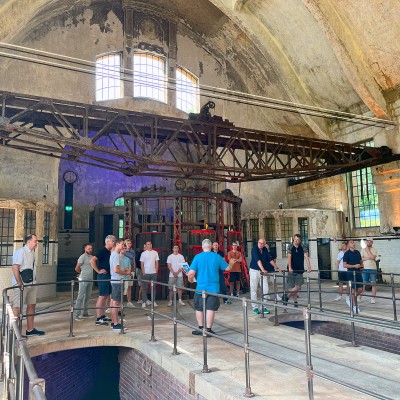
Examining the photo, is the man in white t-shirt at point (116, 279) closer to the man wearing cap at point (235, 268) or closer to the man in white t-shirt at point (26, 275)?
the man in white t-shirt at point (26, 275)

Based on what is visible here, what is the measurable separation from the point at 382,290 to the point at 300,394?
11.6m

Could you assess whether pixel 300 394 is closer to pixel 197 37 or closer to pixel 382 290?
pixel 382 290

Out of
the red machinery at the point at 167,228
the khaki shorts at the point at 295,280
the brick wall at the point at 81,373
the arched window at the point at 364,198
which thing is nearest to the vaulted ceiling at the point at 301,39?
the arched window at the point at 364,198

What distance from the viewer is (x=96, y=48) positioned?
17500 millimetres

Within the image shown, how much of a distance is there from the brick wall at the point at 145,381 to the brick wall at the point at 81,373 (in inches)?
47.8

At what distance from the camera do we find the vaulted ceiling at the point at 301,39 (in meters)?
13.8

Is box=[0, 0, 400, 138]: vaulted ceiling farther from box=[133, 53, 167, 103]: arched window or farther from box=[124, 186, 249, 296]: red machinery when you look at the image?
box=[124, 186, 249, 296]: red machinery

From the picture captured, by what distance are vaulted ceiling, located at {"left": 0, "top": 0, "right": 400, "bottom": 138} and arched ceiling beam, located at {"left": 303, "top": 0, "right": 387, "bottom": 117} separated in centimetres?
3

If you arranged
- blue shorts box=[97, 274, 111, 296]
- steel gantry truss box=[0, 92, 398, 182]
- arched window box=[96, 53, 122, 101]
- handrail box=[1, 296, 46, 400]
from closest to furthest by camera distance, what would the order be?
handrail box=[1, 296, 46, 400], blue shorts box=[97, 274, 111, 296], steel gantry truss box=[0, 92, 398, 182], arched window box=[96, 53, 122, 101]

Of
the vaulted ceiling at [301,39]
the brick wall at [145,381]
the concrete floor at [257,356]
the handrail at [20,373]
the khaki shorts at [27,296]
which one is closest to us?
the handrail at [20,373]

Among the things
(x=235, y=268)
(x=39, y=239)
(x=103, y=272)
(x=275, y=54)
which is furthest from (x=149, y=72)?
(x=103, y=272)

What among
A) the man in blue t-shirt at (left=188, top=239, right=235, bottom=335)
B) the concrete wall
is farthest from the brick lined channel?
the concrete wall

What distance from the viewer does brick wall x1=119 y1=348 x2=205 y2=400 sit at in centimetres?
543

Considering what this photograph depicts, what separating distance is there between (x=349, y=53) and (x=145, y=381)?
13583 millimetres
